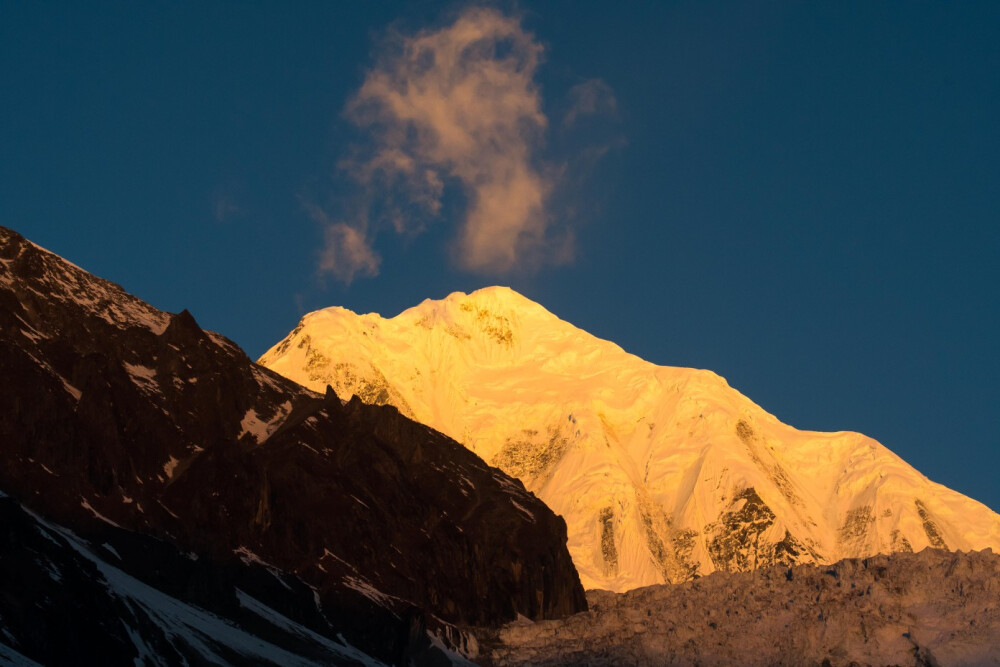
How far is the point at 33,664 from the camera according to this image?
648 ft
